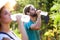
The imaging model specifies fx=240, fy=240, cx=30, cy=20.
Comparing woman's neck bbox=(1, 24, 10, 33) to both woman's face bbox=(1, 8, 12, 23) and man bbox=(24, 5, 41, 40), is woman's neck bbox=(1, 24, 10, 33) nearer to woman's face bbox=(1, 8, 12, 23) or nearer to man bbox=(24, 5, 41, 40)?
woman's face bbox=(1, 8, 12, 23)

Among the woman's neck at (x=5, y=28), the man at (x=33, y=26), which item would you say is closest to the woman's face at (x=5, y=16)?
the woman's neck at (x=5, y=28)

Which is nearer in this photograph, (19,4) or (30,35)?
(30,35)

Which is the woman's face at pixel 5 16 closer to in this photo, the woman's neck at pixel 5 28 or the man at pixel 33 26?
the woman's neck at pixel 5 28

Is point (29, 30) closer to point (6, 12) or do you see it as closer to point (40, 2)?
point (6, 12)

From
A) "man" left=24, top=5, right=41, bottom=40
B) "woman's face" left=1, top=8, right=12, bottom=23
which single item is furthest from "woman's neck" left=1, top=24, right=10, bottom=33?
"man" left=24, top=5, right=41, bottom=40

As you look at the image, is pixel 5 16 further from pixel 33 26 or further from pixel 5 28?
pixel 33 26

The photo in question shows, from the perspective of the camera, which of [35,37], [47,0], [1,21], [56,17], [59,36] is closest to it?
[1,21]

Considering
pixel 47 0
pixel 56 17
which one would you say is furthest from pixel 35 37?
pixel 47 0

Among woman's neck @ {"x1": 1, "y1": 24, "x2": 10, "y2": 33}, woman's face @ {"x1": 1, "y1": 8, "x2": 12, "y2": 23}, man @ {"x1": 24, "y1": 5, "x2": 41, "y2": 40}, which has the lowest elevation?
man @ {"x1": 24, "y1": 5, "x2": 41, "y2": 40}

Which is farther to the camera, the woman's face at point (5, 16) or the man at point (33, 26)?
the man at point (33, 26)

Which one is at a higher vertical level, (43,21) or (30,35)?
(30,35)

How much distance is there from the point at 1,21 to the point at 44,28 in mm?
6408

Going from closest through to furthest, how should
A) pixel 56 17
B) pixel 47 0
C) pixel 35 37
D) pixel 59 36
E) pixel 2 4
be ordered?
pixel 2 4 < pixel 35 37 < pixel 56 17 < pixel 59 36 < pixel 47 0

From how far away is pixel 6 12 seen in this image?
7.05 ft
